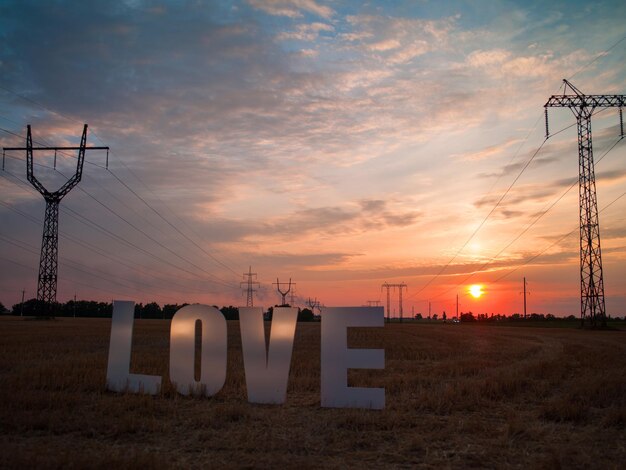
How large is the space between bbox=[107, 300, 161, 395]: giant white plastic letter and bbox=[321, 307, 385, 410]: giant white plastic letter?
501 cm

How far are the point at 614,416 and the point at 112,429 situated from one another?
1105 centimetres

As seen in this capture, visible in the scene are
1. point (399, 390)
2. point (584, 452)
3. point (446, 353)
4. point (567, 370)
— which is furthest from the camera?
point (446, 353)

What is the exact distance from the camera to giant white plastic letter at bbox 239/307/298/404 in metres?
15.4

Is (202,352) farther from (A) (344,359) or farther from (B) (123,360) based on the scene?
(A) (344,359)

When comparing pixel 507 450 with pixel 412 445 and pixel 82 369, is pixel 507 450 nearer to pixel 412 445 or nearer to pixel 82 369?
→ pixel 412 445

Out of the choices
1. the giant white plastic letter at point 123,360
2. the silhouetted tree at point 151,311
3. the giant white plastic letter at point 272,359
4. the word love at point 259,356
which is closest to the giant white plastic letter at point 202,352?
the word love at point 259,356

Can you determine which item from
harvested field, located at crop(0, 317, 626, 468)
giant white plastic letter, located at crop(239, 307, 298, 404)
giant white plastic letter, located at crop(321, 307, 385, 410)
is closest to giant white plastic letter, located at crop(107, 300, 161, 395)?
harvested field, located at crop(0, 317, 626, 468)

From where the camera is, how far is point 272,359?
15.6m

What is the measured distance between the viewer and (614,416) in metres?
12.9

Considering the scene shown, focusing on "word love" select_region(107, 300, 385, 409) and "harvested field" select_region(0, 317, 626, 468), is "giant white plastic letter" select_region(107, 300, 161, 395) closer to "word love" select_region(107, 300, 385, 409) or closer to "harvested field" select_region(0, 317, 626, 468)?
"word love" select_region(107, 300, 385, 409)

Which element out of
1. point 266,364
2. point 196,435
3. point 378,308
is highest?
point 378,308

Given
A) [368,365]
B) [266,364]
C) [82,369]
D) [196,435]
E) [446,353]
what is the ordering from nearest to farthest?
[196,435]
[368,365]
[266,364]
[82,369]
[446,353]

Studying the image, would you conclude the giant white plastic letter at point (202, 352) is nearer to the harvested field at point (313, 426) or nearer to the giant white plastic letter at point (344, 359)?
the harvested field at point (313, 426)

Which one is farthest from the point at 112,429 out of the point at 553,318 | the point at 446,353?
the point at 553,318
